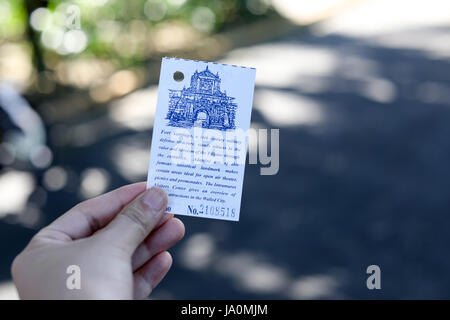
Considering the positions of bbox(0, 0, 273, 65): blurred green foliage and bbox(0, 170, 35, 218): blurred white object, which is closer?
bbox(0, 170, 35, 218): blurred white object

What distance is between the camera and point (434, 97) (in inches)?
218

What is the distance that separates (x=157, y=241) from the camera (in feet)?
6.91

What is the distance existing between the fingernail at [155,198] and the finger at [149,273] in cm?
41

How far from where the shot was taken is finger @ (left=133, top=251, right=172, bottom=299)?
213cm

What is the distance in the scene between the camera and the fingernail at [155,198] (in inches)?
71.8

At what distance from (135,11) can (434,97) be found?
12.6ft

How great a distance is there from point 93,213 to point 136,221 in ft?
1.04

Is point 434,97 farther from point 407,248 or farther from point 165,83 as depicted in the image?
point 165,83

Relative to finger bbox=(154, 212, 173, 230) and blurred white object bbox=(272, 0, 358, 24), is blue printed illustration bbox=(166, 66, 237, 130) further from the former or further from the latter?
blurred white object bbox=(272, 0, 358, 24)

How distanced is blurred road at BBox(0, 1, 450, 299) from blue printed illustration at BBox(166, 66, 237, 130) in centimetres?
198

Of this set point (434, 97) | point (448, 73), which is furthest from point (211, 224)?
point (448, 73)

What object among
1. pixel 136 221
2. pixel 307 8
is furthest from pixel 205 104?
pixel 307 8

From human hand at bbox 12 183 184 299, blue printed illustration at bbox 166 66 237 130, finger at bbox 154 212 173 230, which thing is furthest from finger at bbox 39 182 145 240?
blue printed illustration at bbox 166 66 237 130

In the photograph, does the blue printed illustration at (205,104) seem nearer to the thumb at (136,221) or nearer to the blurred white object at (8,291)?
the thumb at (136,221)
